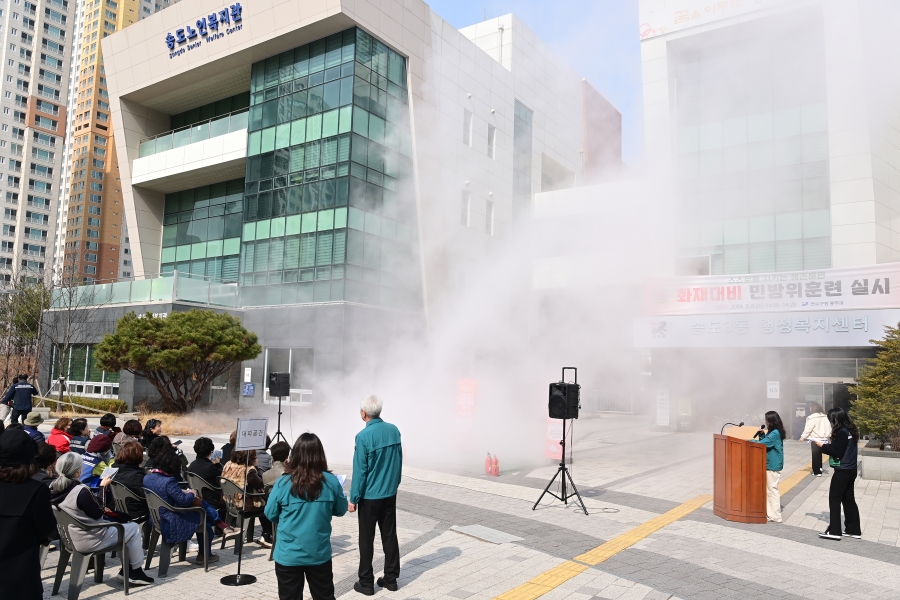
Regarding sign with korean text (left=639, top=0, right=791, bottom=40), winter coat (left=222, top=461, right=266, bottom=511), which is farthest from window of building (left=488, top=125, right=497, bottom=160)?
winter coat (left=222, top=461, right=266, bottom=511)

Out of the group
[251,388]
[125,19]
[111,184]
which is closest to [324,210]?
[251,388]

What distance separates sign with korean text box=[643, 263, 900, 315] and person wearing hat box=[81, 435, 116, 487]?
1491 cm

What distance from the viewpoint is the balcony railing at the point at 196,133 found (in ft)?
88.6

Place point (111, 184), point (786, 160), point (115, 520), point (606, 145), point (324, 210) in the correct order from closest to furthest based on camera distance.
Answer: point (115, 520) → point (786, 160) → point (324, 210) → point (606, 145) → point (111, 184)

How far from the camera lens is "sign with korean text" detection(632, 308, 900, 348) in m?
16.7

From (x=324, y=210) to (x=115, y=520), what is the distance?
1854cm

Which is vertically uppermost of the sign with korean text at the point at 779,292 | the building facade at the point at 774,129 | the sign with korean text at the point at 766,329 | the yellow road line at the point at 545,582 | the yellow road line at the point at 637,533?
the building facade at the point at 774,129

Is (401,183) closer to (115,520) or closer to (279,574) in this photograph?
(115,520)

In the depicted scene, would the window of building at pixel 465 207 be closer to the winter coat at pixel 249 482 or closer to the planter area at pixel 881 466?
the planter area at pixel 881 466

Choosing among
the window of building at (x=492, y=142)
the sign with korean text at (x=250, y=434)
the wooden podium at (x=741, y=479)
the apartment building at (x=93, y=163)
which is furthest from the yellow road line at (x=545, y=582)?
the apartment building at (x=93, y=163)

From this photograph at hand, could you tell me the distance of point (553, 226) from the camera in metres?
21.4

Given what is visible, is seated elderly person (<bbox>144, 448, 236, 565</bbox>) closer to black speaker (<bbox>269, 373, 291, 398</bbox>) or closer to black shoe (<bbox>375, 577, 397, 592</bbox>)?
black shoe (<bbox>375, 577, 397, 592</bbox>)

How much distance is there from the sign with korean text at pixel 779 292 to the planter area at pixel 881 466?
6.29m

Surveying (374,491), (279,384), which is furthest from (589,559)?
(279,384)
